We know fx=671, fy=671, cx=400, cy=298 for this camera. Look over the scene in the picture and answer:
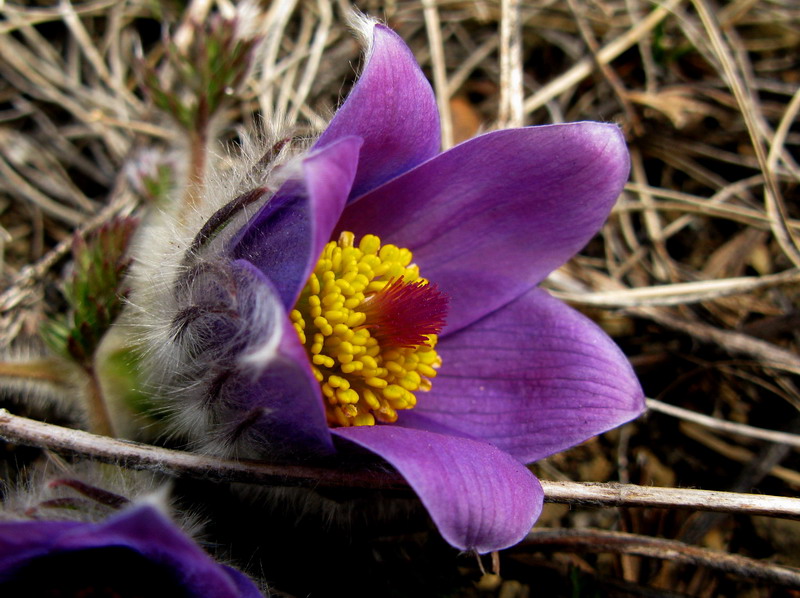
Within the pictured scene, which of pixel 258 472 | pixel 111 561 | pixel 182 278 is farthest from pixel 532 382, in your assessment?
pixel 111 561

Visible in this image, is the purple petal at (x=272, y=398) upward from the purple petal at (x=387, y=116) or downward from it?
downward

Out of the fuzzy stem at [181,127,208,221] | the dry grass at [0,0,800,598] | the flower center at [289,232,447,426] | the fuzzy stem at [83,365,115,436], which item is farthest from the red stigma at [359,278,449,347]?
the fuzzy stem at [181,127,208,221]

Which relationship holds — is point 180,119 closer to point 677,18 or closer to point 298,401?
point 298,401

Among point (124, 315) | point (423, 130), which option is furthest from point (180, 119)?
point (423, 130)

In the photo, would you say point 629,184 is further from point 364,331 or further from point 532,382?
point 364,331

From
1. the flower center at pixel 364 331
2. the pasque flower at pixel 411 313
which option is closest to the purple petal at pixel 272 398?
the pasque flower at pixel 411 313

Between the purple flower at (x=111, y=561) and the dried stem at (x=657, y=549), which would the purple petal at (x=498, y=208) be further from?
the purple flower at (x=111, y=561)
